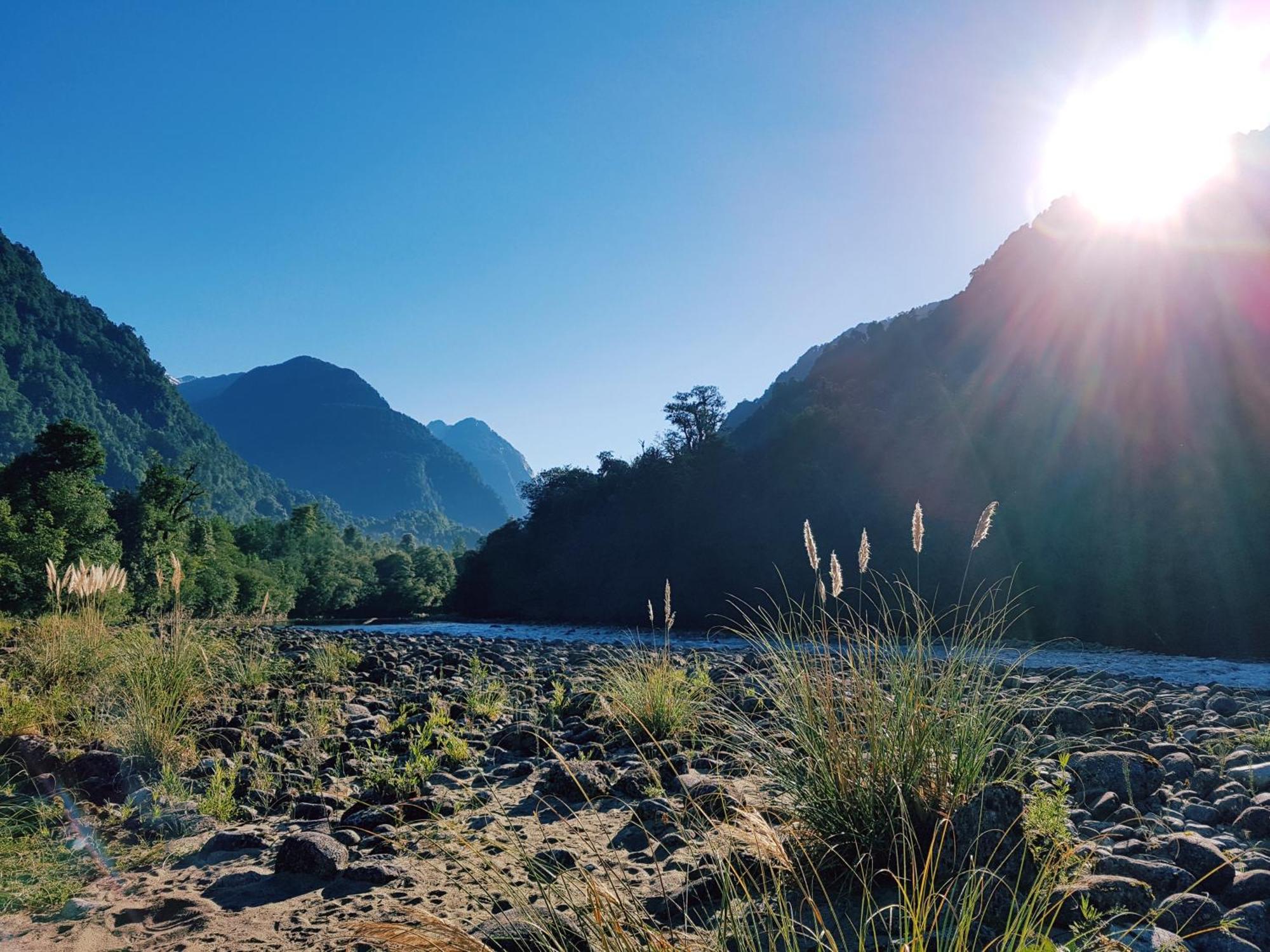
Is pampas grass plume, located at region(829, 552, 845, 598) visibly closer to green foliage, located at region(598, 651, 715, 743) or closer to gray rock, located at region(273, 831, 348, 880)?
green foliage, located at region(598, 651, 715, 743)

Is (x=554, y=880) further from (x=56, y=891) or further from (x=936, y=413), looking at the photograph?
(x=936, y=413)

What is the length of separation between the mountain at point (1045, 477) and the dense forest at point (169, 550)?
40.2ft

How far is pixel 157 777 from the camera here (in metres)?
4.29

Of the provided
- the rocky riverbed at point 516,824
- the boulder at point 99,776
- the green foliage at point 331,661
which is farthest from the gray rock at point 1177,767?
the green foliage at point 331,661

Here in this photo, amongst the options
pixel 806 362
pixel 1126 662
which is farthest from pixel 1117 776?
pixel 806 362

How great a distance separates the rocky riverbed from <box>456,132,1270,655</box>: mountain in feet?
58.4

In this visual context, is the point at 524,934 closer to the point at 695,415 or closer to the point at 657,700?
the point at 657,700

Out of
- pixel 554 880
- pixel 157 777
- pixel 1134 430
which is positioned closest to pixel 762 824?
pixel 554 880

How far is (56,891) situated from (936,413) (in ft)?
107

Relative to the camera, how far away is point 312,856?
3.03 meters

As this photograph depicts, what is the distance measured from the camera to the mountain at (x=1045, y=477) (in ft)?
71.3

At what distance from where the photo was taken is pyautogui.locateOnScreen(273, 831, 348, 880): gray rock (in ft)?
9.84

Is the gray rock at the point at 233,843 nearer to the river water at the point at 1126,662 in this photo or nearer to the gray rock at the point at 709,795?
the gray rock at the point at 709,795

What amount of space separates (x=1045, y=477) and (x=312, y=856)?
94.8ft
